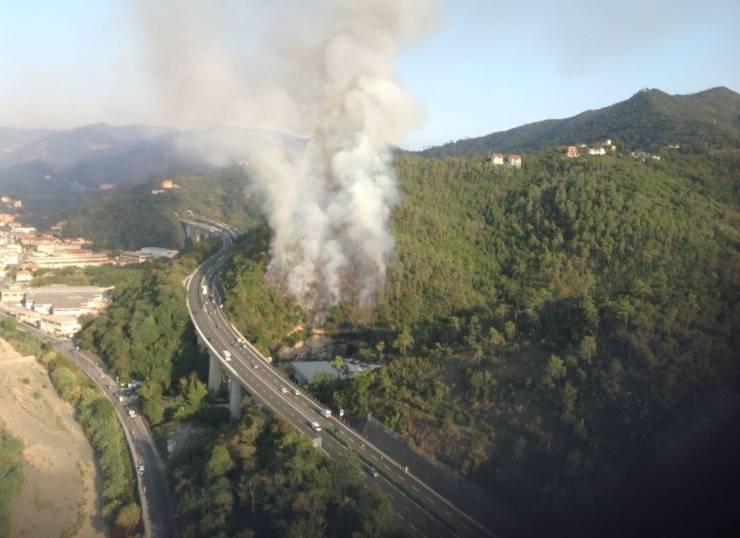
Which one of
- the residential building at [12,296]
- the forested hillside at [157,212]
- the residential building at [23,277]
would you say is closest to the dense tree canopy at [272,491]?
the residential building at [12,296]

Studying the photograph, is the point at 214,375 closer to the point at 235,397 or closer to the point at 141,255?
the point at 235,397

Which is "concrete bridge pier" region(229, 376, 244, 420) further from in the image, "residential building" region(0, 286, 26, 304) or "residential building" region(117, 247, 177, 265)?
"residential building" region(117, 247, 177, 265)

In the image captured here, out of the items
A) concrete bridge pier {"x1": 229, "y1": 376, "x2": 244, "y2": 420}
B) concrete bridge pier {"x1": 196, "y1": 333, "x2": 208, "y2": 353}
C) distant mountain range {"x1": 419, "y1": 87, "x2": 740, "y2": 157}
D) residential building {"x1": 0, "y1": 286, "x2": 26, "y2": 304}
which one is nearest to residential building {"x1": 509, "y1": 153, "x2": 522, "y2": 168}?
distant mountain range {"x1": 419, "y1": 87, "x2": 740, "y2": 157}

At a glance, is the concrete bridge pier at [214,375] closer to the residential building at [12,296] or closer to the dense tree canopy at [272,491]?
the dense tree canopy at [272,491]

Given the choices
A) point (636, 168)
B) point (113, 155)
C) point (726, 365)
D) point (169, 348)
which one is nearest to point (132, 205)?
point (169, 348)

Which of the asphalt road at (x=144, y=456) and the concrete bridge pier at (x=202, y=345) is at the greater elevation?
the concrete bridge pier at (x=202, y=345)

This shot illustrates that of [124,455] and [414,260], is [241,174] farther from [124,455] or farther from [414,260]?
[124,455]
